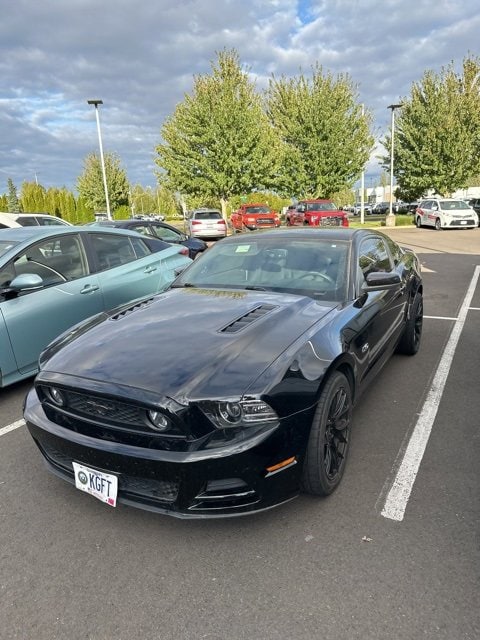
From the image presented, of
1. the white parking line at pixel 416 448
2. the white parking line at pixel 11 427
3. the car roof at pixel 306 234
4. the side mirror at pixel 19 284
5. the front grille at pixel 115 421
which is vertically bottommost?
the white parking line at pixel 416 448

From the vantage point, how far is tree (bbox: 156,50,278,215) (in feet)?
84.4

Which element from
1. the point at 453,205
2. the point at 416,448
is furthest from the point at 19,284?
the point at 453,205

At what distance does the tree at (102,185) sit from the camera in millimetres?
46875

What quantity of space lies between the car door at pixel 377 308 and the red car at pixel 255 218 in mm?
19804

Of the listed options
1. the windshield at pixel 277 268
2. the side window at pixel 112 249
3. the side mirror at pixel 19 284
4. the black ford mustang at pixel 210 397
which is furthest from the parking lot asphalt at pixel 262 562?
the side window at pixel 112 249

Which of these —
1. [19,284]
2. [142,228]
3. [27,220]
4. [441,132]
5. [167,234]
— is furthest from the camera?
[441,132]

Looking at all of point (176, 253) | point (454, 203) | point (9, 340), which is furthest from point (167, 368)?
point (454, 203)

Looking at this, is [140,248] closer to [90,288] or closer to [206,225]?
[90,288]

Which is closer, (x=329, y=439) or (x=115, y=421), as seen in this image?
(x=115, y=421)

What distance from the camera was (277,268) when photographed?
3646 mm

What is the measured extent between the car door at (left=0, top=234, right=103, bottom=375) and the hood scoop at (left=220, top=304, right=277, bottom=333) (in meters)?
2.35

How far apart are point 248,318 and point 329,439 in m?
0.84

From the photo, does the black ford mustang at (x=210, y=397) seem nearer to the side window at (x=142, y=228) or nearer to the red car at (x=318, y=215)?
the side window at (x=142, y=228)

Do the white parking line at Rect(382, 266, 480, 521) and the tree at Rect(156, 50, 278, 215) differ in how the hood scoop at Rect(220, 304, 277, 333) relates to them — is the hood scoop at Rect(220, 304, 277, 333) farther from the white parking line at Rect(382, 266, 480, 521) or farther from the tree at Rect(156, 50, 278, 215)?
the tree at Rect(156, 50, 278, 215)
